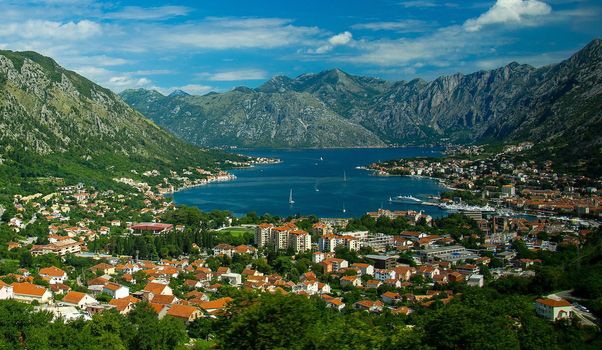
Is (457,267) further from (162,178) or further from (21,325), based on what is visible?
(162,178)

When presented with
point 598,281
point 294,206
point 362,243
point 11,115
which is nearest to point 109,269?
point 362,243

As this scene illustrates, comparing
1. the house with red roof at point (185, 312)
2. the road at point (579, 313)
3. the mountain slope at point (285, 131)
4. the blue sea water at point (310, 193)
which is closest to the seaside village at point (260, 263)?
the house with red roof at point (185, 312)

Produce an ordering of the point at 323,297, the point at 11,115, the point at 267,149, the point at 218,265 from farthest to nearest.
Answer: the point at 267,149
the point at 11,115
the point at 218,265
the point at 323,297

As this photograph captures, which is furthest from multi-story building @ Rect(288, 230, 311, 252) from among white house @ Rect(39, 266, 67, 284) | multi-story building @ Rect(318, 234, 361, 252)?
white house @ Rect(39, 266, 67, 284)

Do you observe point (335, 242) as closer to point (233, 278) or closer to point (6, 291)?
point (233, 278)

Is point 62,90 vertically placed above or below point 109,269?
above

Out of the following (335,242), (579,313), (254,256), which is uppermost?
(579,313)

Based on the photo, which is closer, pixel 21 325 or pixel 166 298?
pixel 21 325

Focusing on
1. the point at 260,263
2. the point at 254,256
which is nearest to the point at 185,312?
the point at 260,263
